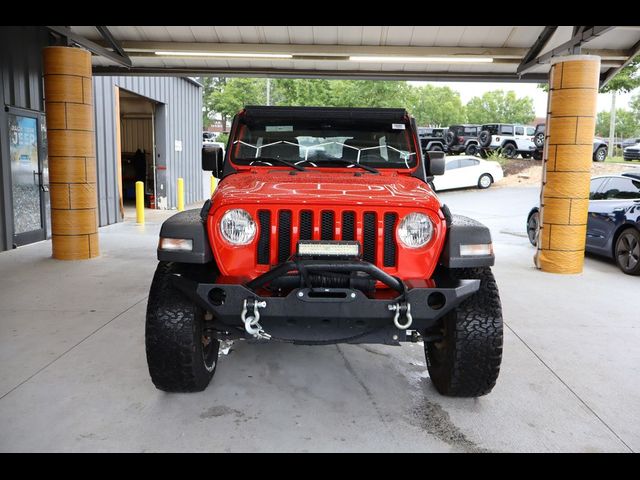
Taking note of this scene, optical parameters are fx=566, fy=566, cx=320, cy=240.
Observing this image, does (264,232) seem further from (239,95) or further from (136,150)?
(239,95)

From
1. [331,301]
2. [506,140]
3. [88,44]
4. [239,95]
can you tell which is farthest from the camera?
[239,95]

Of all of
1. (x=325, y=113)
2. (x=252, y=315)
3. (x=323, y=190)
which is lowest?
(x=252, y=315)

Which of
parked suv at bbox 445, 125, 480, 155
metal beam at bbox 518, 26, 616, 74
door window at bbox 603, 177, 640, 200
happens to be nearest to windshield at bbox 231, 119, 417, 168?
metal beam at bbox 518, 26, 616, 74

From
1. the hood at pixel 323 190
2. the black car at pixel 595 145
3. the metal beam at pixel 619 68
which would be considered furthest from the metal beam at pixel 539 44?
the black car at pixel 595 145

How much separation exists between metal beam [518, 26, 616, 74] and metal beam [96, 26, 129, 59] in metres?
6.36

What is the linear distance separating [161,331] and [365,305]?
1187 millimetres

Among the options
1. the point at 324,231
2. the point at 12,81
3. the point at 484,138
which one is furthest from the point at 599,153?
the point at 324,231

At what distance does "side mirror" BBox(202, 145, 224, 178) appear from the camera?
4305 mm

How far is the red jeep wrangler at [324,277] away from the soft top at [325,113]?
840 millimetres

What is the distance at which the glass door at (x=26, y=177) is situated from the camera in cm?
884

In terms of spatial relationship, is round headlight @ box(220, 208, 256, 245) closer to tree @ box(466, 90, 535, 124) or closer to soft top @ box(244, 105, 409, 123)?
soft top @ box(244, 105, 409, 123)

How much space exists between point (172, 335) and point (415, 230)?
1491mm

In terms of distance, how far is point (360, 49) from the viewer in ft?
29.6
